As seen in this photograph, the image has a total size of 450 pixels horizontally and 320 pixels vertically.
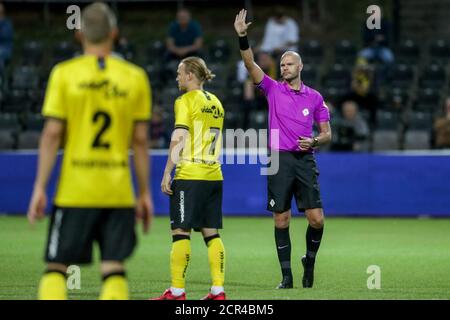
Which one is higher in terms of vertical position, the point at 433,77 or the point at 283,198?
the point at 433,77

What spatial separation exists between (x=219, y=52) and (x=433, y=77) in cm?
476

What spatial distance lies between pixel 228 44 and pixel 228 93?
123 inches

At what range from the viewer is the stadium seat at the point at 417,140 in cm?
2033

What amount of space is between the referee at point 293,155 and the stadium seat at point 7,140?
11.1 m

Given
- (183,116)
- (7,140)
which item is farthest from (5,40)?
(183,116)

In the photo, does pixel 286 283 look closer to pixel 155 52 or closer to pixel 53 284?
pixel 53 284

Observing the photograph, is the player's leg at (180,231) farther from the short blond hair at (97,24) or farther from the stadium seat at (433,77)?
the stadium seat at (433,77)

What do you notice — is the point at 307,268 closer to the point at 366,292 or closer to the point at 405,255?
the point at 366,292

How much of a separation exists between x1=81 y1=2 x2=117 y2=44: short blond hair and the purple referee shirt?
13.8 ft

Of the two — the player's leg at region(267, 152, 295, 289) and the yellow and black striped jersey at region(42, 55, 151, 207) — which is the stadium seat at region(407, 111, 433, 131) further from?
the yellow and black striped jersey at region(42, 55, 151, 207)

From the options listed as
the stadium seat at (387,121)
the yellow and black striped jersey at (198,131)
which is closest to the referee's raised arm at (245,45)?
the yellow and black striped jersey at (198,131)

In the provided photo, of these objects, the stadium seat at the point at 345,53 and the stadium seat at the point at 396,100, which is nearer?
the stadium seat at the point at 396,100

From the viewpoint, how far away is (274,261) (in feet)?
43.6
